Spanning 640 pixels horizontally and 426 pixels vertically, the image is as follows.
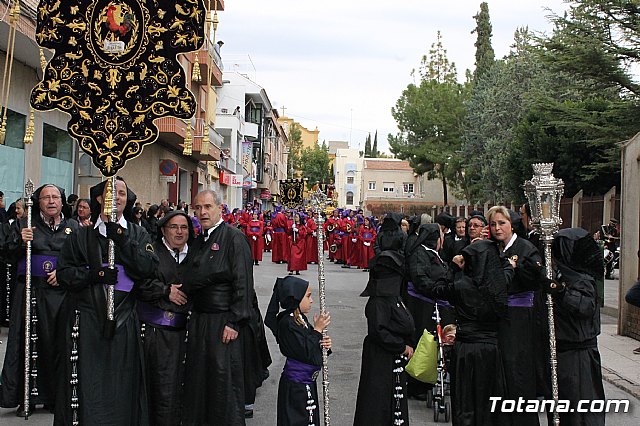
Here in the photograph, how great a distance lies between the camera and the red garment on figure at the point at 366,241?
24359 millimetres

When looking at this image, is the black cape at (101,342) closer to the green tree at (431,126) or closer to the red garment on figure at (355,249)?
the red garment on figure at (355,249)

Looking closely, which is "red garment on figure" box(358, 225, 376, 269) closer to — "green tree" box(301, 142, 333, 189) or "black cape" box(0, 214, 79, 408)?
"black cape" box(0, 214, 79, 408)

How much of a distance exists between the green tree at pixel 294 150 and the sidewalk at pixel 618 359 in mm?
89517

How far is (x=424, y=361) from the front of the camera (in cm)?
651

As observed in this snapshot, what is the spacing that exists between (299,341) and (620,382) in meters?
5.15

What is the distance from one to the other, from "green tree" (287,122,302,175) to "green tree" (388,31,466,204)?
4000 centimetres

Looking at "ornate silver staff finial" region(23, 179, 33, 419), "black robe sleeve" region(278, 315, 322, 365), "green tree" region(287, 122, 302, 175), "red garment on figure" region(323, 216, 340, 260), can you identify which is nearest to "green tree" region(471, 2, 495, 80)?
"red garment on figure" region(323, 216, 340, 260)

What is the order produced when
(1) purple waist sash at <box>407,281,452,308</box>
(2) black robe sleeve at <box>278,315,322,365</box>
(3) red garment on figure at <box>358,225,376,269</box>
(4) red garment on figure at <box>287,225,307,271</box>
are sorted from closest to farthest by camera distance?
(2) black robe sleeve at <box>278,315,322,365</box> → (1) purple waist sash at <box>407,281,452,308</box> → (4) red garment on figure at <box>287,225,307,271</box> → (3) red garment on figure at <box>358,225,376,269</box>

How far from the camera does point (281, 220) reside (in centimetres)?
2558

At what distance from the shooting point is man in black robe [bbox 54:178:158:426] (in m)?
5.62

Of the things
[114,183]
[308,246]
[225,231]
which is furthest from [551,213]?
[308,246]

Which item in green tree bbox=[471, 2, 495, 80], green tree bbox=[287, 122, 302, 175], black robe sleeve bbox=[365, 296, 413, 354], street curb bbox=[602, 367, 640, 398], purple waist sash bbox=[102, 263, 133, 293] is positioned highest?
green tree bbox=[471, 2, 495, 80]

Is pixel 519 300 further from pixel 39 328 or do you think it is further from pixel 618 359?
pixel 618 359

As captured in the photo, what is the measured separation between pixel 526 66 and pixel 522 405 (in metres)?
34.8
